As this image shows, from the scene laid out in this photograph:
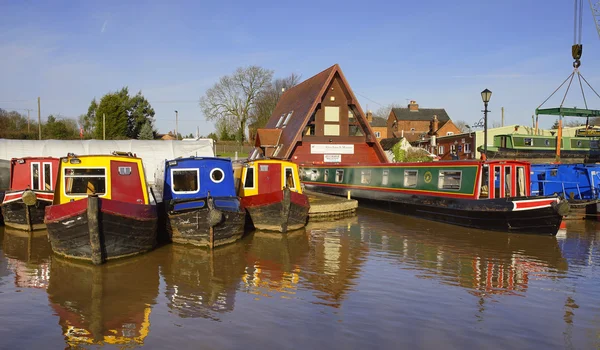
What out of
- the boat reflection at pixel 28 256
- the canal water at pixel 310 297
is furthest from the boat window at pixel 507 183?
the boat reflection at pixel 28 256

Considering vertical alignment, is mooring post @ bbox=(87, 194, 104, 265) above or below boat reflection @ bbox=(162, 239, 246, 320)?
above

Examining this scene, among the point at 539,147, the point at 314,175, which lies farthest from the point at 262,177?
the point at 539,147

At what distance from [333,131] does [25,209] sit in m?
18.9

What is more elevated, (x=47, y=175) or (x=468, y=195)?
(x=47, y=175)

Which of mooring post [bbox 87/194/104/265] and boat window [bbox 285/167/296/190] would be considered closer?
mooring post [bbox 87/194/104/265]

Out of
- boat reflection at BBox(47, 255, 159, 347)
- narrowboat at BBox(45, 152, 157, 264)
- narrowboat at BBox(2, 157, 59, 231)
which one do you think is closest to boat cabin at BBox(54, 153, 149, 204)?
narrowboat at BBox(45, 152, 157, 264)

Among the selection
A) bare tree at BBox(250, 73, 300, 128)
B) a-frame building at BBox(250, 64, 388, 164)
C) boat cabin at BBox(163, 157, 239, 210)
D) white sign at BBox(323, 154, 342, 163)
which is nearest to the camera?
boat cabin at BBox(163, 157, 239, 210)

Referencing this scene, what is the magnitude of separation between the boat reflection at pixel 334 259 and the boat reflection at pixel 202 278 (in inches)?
A: 60.7

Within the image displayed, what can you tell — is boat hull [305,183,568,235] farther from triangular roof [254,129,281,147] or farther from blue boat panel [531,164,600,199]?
triangular roof [254,129,281,147]

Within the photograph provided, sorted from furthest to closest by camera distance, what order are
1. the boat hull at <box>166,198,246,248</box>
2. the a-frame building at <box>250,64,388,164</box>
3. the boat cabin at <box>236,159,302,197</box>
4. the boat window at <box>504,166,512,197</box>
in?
the a-frame building at <box>250,64,388,164</box> < the boat window at <box>504,166,512,197</box> < the boat cabin at <box>236,159,302,197</box> < the boat hull at <box>166,198,246,248</box>

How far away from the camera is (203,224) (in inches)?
432

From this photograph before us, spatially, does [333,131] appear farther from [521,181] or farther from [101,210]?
[101,210]

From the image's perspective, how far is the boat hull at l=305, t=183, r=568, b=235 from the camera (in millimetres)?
13016

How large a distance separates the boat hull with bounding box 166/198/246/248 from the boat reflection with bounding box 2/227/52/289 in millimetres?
2823
